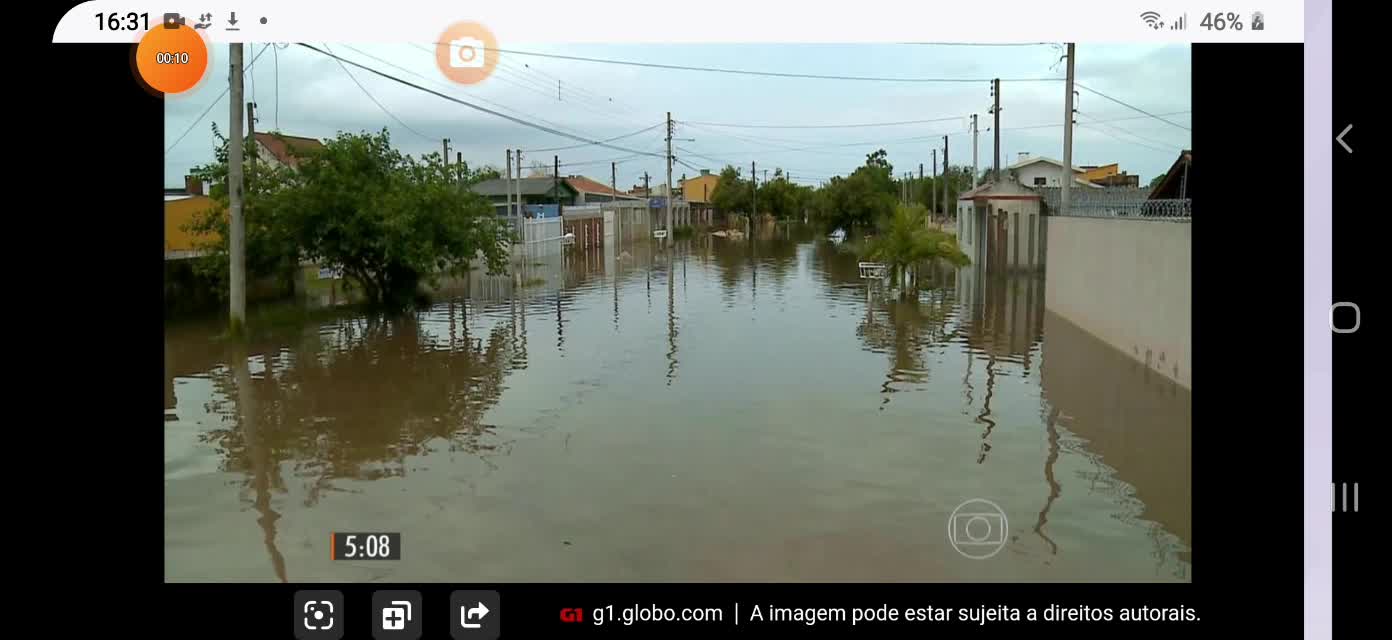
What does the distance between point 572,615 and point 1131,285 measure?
933cm

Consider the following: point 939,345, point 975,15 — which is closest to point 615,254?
point 939,345

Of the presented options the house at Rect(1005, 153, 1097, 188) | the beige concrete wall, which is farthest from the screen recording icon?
the house at Rect(1005, 153, 1097, 188)

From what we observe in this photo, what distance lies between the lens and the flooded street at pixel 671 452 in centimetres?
410

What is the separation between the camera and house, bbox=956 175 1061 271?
2250 centimetres

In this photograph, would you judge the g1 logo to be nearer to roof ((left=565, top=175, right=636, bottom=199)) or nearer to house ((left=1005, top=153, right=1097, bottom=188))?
house ((left=1005, top=153, right=1097, bottom=188))

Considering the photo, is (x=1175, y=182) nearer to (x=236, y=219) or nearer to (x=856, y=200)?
(x=236, y=219)

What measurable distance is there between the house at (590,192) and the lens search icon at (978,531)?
156 feet

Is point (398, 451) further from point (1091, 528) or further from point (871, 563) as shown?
point (1091, 528)
